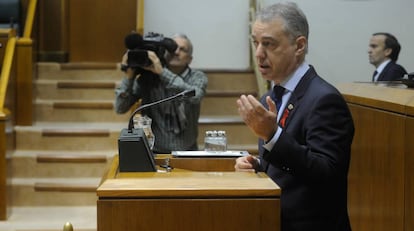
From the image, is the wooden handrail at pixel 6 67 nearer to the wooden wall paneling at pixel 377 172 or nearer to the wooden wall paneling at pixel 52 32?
the wooden wall paneling at pixel 52 32

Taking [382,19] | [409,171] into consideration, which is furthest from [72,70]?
[409,171]

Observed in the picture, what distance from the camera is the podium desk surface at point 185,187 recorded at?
1.55 metres

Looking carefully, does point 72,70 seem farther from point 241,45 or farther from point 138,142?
point 138,142

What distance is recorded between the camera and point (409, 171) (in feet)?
7.13

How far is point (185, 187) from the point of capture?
1558mm

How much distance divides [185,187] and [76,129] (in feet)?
13.7

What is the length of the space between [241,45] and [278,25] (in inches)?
184

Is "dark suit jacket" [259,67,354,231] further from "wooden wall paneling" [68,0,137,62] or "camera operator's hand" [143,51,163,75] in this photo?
"wooden wall paneling" [68,0,137,62]

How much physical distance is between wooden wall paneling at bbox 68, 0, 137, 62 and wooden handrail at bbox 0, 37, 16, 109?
4.49 ft

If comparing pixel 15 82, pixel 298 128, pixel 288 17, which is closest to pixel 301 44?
pixel 288 17

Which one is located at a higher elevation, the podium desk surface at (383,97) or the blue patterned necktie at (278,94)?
the blue patterned necktie at (278,94)

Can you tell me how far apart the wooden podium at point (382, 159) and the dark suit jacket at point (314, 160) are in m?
0.47

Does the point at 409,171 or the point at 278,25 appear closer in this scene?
the point at 278,25

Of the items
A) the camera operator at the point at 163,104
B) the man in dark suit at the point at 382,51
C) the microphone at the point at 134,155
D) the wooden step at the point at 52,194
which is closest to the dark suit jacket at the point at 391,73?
the man in dark suit at the point at 382,51
